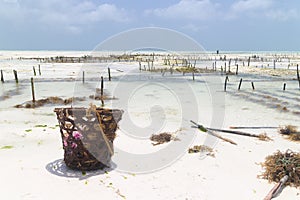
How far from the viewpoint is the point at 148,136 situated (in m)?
8.02

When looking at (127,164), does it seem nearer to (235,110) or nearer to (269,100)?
(235,110)

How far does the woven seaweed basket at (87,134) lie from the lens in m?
4.95

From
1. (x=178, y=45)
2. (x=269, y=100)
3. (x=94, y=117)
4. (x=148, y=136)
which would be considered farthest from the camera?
(x=269, y=100)

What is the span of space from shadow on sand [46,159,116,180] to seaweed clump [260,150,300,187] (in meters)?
3.00

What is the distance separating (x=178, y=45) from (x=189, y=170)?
338cm

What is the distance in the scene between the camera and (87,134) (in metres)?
4.95

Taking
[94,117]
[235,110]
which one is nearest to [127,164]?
[94,117]

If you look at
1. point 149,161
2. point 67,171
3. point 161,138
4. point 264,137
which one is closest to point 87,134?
point 67,171

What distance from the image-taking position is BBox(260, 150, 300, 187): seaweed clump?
16.7 feet

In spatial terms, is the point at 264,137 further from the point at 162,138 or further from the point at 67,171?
the point at 67,171

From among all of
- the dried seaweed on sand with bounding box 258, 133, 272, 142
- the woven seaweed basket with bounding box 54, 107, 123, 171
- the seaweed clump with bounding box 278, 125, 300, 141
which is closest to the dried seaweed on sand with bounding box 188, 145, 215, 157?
the dried seaweed on sand with bounding box 258, 133, 272, 142

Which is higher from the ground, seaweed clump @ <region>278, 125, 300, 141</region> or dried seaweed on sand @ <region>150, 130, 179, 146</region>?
dried seaweed on sand @ <region>150, 130, 179, 146</region>

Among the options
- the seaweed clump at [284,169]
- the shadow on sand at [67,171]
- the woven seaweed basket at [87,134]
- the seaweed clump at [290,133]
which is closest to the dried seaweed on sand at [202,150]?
the seaweed clump at [284,169]

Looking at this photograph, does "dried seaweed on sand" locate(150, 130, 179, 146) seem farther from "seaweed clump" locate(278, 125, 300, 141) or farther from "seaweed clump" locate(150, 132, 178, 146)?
"seaweed clump" locate(278, 125, 300, 141)
